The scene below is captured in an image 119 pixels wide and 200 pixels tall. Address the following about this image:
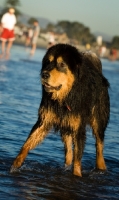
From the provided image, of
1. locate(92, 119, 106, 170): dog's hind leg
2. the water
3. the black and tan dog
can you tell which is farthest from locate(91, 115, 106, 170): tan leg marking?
the black and tan dog

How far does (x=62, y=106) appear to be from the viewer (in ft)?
23.6

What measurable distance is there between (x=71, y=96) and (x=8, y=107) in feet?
14.3

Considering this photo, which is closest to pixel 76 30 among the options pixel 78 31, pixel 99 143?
pixel 78 31

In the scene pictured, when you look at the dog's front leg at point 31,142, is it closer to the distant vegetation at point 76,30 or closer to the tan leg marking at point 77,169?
the tan leg marking at point 77,169

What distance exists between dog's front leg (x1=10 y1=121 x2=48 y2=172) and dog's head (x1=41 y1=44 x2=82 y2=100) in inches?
22.5

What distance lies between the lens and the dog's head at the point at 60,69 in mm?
6826

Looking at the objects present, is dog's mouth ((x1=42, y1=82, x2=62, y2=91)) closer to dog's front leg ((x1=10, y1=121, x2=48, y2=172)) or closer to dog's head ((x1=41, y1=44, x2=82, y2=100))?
dog's head ((x1=41, y1=44, x2=82, y2=100))

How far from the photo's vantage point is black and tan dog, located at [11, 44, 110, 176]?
694cm

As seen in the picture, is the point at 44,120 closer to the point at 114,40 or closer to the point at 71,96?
the point at 71,96

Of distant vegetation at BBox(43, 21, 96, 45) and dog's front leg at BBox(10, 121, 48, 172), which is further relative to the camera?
distant vegetation at BBox(43, 21, 96, 45)

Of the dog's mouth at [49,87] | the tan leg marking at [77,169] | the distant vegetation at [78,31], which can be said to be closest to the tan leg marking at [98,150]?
the tan leg marking at [77,169]

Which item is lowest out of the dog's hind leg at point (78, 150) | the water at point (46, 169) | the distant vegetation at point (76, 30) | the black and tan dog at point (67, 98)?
the distant vegetation at point (76, 30)

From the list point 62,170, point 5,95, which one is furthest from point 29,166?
point 5,95

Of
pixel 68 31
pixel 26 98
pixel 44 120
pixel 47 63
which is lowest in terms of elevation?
pixel 68 31
